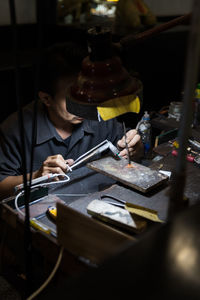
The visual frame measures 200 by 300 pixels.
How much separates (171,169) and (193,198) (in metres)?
0.29

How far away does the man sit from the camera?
1.53 metres

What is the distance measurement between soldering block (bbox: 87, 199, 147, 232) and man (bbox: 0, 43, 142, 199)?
292mm

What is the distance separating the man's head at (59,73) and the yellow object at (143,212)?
25.4 inches

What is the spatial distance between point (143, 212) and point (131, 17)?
128 inches

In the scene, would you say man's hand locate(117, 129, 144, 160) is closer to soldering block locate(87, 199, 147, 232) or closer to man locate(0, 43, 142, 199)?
man locate(0, 43, 142, 199)

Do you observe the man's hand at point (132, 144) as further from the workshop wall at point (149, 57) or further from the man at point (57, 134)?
the workshop wall at point (149, 57)

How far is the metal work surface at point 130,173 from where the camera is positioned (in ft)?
4.31

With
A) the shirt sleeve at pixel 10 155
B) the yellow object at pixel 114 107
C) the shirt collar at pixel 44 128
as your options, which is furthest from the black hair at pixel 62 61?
the yellow object at pixel 114 107

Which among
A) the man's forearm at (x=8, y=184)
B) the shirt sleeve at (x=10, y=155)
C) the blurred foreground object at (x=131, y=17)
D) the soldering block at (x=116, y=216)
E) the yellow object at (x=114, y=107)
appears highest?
the blurred foreground object at (x=131, y=17)

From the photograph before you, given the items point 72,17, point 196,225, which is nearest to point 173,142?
point 196,225

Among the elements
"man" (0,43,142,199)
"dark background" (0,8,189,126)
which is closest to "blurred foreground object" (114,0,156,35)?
"dark background" (0,8,189,126)

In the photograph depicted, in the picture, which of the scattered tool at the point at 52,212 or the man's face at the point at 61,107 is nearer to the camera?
the scattered tool at the point at 52,212

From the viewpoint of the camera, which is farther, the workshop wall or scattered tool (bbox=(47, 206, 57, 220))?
the workshop wall

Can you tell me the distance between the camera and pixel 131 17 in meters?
3.87
